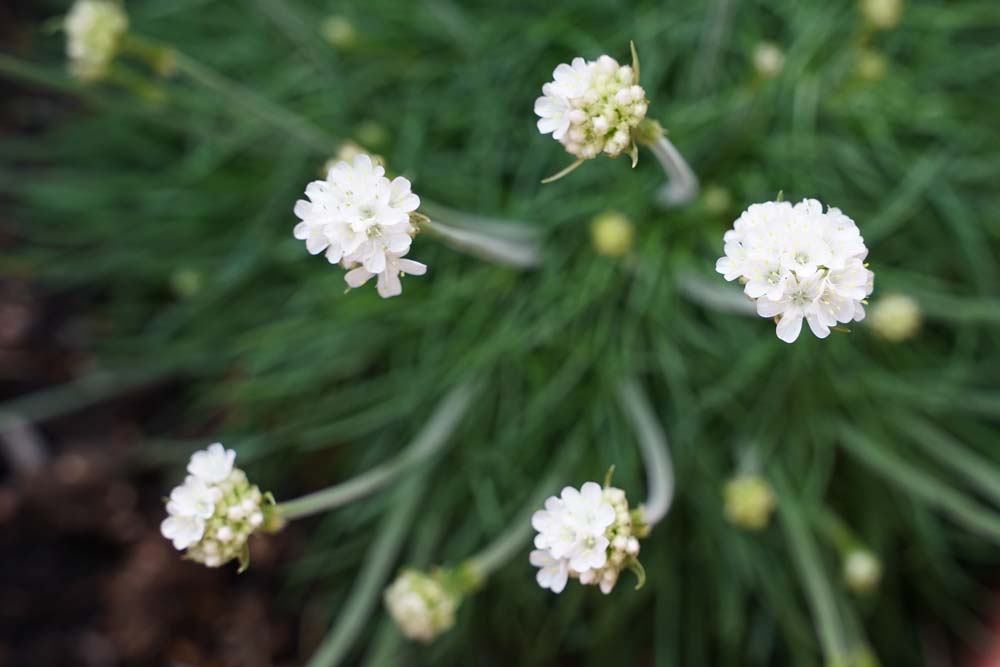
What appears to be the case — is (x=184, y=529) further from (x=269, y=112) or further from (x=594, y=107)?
(x=269, y=112)

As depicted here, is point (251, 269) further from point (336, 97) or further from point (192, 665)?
point (192, 665)

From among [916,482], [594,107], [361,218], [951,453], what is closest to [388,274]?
[361,218]

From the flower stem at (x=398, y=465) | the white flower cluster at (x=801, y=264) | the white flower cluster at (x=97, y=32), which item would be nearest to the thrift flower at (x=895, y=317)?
the white flower cluster at (x=801, y=264)

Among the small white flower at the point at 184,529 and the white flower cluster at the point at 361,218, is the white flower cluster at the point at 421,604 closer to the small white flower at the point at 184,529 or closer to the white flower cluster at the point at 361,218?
the small white flower at the point at 184,529

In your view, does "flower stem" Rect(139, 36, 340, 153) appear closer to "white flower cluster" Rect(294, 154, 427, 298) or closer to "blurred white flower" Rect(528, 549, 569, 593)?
"white flower cluster" Rect(294, 154, 427, 298)

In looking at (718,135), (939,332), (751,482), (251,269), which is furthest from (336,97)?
(939,332)

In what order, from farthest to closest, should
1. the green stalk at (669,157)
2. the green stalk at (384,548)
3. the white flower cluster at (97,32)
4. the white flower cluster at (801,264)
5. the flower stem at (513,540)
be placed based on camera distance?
the white flower cluster at (97,32) → the green stalk at (384,548) → the flower stem at (513,540) → the green stalk at (669,157) → the white flower cluster at (801,264)

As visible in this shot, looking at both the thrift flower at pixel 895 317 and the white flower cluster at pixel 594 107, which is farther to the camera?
the thrift flower at pixel 895 317
